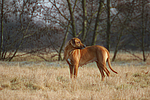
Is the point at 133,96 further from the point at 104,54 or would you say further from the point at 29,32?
the point at 29,32

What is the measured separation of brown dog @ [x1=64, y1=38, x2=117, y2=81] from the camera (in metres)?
6.25

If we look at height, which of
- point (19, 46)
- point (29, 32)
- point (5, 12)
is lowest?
point (19, 46)

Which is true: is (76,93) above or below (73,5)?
below

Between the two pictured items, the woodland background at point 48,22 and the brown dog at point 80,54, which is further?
the woodland background at point 48,22

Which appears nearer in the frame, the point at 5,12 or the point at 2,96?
the point at 2,96

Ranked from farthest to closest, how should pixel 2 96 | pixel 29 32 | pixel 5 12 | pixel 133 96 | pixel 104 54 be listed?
pixel 29 32
pixel 5 12
pixel 104 54
pixel 133 96
pixel 2 96

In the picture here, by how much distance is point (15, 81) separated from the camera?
632 cm

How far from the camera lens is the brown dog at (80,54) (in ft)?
20.5

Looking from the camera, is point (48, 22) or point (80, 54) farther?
point (48, 22)

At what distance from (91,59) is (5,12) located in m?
8.83

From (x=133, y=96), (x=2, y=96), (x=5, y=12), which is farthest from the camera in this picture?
(x=5, y=12)

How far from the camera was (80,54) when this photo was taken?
6785mm

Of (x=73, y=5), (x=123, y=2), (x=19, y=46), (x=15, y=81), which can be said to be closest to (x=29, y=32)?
(x=19, y=46)

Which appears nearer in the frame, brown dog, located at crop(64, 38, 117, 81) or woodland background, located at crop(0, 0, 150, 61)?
brown dog, located at crop(64, 38, 117, 81)
